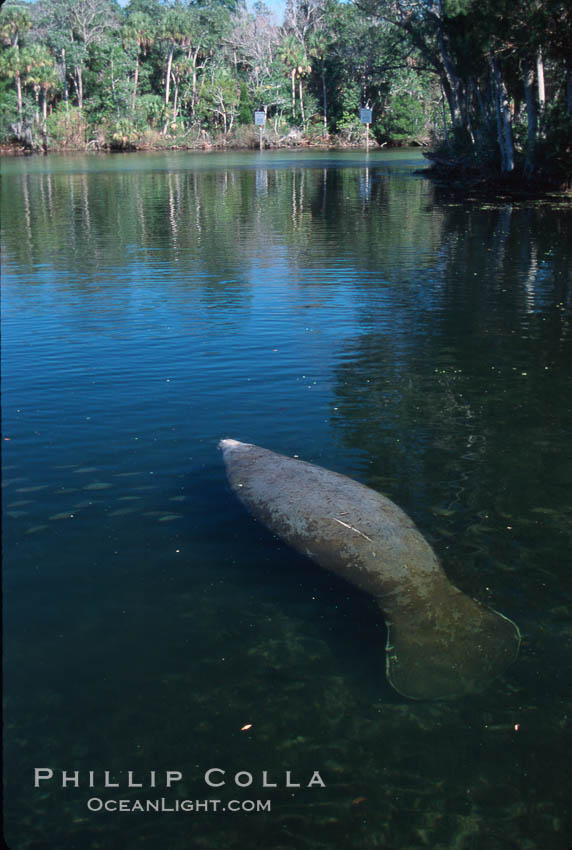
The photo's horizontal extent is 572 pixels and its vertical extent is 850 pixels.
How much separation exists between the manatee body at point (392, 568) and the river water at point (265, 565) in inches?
6.2

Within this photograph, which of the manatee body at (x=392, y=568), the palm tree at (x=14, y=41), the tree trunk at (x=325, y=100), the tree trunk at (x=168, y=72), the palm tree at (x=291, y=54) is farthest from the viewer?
the tree trunk at (x=325, y=100)

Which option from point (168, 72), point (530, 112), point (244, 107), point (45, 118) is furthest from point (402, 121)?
point (530, 112)

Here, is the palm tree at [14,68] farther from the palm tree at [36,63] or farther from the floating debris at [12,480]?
the floating debris at [12,480]

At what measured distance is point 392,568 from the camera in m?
5.03

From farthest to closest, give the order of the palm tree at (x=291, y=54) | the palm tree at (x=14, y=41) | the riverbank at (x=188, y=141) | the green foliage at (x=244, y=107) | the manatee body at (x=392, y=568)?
the green foliage at (x=244, y=107) → the palm tree at (x=291, y=54) → the riverbank at (x=188, y=141) → the palm tree at (x=14, y=41) → the manatee body at (x=392, y=568)

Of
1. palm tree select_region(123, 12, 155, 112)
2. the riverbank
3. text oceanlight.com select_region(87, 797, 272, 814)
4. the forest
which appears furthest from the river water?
palm tree select_region(123, 12, 155, 112)

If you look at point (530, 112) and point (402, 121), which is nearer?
point (530, 112)

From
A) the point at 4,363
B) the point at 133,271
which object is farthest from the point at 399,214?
the point at 4,363

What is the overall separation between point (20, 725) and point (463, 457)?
4.89 m

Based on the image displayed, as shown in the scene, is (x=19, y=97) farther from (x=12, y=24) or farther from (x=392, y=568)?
(x=392, y=568)

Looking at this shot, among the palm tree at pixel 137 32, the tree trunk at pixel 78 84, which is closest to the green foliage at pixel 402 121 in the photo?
the palm tree at pixel 137 32

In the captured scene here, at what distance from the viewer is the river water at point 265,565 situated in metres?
3.72

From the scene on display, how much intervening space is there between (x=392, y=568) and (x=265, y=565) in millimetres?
1060

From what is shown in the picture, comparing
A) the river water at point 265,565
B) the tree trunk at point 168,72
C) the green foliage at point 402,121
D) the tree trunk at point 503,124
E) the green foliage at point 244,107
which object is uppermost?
the tree trunk at point 168,72
